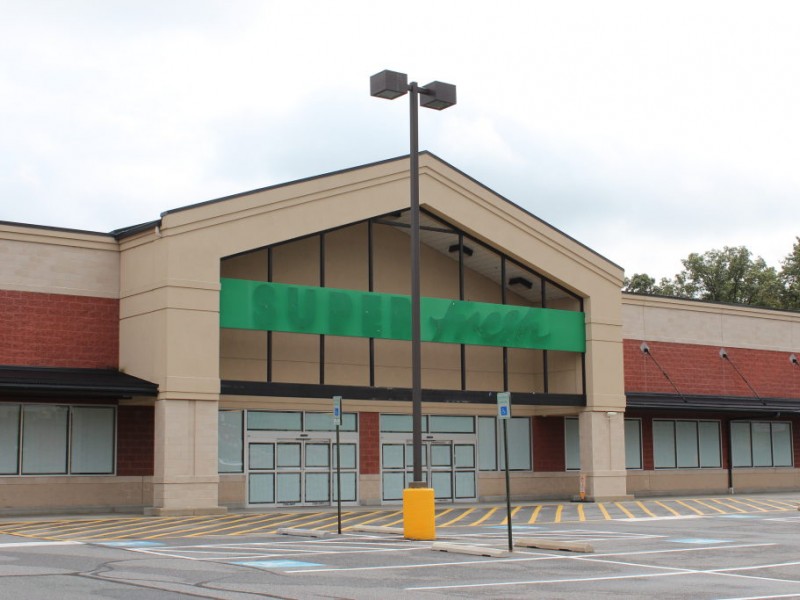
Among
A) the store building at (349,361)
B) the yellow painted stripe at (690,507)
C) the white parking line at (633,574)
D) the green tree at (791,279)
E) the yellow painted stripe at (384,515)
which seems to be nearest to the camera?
the white parking line at (633,574)

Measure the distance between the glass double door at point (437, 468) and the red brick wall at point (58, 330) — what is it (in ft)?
30.1

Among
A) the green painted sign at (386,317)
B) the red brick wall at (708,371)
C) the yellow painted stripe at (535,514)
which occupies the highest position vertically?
the green painted sign at (386,317)

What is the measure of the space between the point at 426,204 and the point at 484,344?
457 centimetres

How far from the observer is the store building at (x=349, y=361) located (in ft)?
89.4

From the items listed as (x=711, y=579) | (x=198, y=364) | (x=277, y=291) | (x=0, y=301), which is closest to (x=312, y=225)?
(x=277, y=291)

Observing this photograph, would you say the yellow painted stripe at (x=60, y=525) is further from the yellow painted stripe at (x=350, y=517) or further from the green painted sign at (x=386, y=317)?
the green painted sign at (x=386, y=317)

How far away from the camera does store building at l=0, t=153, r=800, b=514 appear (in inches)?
1073

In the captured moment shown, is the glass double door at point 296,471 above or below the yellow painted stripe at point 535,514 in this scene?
above

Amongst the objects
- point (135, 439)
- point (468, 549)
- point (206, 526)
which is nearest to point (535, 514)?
point (206, 526)

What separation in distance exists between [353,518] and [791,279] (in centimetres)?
5034

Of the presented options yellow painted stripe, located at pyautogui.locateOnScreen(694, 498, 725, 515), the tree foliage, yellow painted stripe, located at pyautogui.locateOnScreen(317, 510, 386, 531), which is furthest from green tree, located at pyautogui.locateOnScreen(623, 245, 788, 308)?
yellow painted stripe, located at pyautogui.locateOnScreen(317, 510, 386, 531)

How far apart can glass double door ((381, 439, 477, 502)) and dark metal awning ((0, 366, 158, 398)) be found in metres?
9.04

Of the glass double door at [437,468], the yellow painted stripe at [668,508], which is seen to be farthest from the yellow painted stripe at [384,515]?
the yellow painted stripe at [668,508]

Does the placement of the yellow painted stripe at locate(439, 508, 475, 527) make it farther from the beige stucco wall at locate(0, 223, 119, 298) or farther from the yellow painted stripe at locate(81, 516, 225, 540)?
the beige stucco wall at locate(0, 223, 119, 298)
